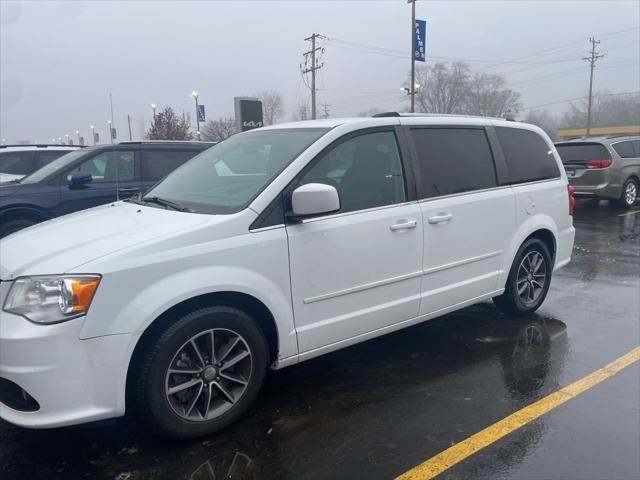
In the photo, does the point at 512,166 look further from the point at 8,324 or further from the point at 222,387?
the point at 8,324

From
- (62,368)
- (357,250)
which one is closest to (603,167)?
(357,250)

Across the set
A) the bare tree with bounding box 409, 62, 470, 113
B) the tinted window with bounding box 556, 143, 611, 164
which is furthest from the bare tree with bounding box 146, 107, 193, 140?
the bare tree with bounding box 409, 62, 470, 113

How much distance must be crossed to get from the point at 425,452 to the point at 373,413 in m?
0.48

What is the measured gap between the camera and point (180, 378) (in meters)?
2.89

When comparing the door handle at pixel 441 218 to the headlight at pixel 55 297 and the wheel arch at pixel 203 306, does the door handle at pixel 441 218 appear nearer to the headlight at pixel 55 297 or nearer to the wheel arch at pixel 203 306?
the wheel arch at pixel 203 306

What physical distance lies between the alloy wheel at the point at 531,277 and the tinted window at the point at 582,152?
855 centimetres

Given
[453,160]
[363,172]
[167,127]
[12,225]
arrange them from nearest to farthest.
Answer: [363,172] < [453,160] < [12,225] < [167,127]

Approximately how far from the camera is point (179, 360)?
2.87 meters

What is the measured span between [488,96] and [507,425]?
234 feet

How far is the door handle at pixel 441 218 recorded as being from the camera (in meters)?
3.87

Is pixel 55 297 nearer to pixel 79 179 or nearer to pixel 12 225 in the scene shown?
pixel 79 179

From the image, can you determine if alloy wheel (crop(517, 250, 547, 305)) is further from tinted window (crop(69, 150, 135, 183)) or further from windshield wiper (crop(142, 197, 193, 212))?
tinted window (crop(69, 150, 135, 183))

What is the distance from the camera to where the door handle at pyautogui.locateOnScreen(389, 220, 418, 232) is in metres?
3.62

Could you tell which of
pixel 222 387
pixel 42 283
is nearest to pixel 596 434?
pixel 222 387
